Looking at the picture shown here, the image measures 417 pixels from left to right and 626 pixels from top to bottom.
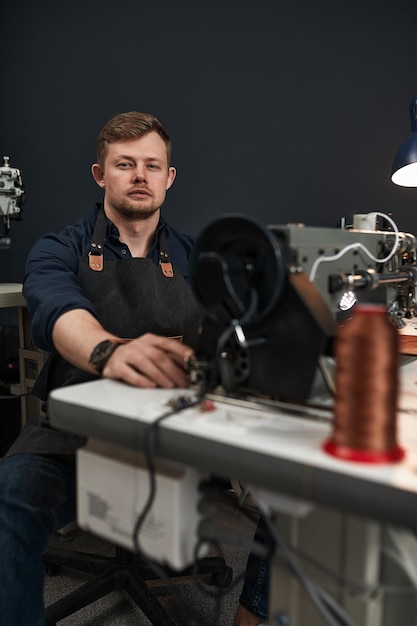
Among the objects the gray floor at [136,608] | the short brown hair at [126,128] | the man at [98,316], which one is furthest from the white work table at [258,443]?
the short brown hair at [126,128]

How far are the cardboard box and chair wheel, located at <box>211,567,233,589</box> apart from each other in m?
1.07

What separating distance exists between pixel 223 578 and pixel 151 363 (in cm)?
117

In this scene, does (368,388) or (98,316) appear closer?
(368,388)

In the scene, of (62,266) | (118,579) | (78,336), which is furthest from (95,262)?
(118,579)

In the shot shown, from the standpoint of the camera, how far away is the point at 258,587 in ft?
5.09

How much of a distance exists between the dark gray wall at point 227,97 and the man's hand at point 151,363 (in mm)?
2124

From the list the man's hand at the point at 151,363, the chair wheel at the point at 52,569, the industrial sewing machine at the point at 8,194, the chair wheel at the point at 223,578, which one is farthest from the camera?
the industrial sewing machine at the point at 8,194

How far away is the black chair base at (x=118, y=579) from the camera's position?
5.49 feet

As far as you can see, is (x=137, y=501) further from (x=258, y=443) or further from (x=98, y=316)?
Answer: (x=98, y=316)

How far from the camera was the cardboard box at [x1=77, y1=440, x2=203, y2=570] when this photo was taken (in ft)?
3.00

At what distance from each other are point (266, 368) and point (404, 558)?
0.35 metres

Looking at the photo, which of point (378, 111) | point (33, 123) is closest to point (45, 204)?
point (33, 123)

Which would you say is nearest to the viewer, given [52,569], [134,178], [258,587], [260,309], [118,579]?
[260,309]

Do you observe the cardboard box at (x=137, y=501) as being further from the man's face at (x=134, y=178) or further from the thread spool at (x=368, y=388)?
the man's face at (x=134, y=178)
